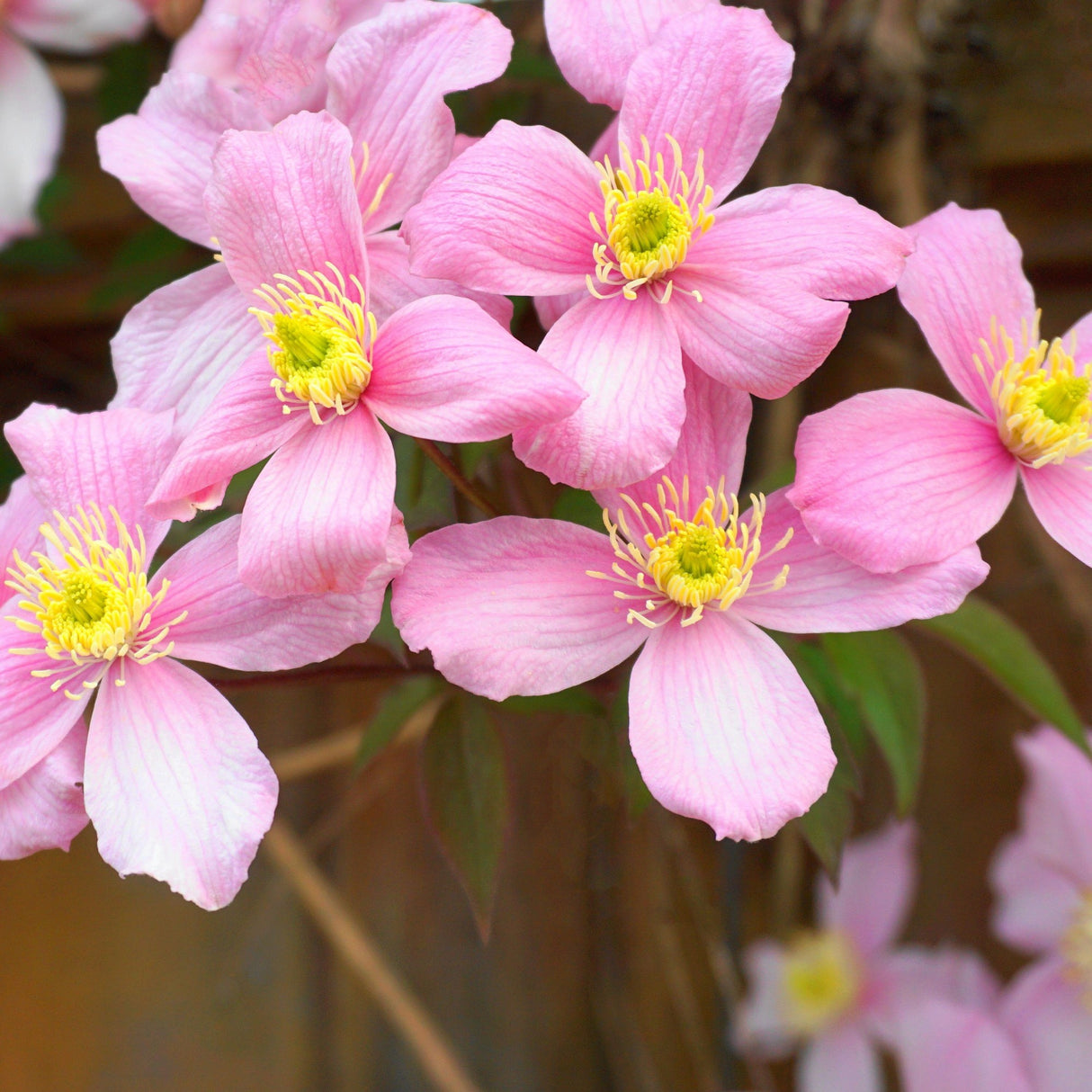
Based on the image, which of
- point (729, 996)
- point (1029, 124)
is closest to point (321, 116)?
point (1029, 124)

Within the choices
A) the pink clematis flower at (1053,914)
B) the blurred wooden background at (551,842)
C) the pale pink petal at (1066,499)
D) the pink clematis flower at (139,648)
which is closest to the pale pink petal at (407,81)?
the pink clematis flower at (139,648)

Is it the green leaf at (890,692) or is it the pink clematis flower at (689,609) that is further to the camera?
the green leaf at (890,692)

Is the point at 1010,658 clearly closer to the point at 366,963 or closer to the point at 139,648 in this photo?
the point at 139,648

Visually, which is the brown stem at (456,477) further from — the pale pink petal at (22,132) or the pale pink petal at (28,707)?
the pale pink petal at (22,132)

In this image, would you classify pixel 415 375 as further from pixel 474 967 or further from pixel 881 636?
pixel 474 967

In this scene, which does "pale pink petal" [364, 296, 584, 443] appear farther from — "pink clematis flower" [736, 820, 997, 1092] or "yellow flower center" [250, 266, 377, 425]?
"pink clematis flower" [736, 820, 997, 1092]

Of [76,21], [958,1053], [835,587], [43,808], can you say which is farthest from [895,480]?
[76,21]
